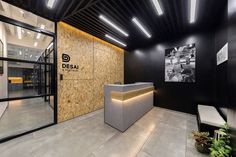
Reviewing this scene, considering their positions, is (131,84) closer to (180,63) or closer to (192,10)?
(180,63)

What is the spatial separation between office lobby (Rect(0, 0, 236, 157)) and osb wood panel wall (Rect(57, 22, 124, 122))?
4 cm

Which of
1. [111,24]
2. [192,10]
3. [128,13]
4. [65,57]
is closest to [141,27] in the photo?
[128,13]

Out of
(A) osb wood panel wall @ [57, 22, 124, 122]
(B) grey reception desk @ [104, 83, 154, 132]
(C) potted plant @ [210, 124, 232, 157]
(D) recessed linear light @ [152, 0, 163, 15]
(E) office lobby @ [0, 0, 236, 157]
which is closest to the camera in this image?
(C) potted plant @ [210, 124, 232, 157]

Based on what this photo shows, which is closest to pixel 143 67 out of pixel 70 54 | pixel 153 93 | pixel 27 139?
pixel 153 93

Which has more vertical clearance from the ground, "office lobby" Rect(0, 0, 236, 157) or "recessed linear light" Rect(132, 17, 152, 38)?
"recessed linear light" Rect(132, 17, 152, 38)

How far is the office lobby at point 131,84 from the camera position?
2355 mm

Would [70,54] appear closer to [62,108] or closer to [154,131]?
[62,108]

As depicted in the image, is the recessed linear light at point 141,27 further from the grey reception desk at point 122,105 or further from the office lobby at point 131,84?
the grey reception desk at point 122,105

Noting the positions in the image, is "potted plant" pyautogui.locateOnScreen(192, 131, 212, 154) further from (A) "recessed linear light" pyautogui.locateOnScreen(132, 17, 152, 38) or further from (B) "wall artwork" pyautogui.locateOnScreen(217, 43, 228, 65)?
(A) "recessed linear light" pyautogui.locateOnScreen(132, 17, 152, 38)

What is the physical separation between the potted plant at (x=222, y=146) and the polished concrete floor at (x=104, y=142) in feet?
2.11

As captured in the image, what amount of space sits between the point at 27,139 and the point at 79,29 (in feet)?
14.0

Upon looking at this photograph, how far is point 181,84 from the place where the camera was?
→ 4980 mm

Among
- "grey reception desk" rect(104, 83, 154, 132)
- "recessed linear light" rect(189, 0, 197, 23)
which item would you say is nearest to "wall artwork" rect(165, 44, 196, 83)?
"recessed linear light" rect(189, 0, 197, 23)

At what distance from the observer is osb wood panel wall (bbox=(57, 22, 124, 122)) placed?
3938mm
